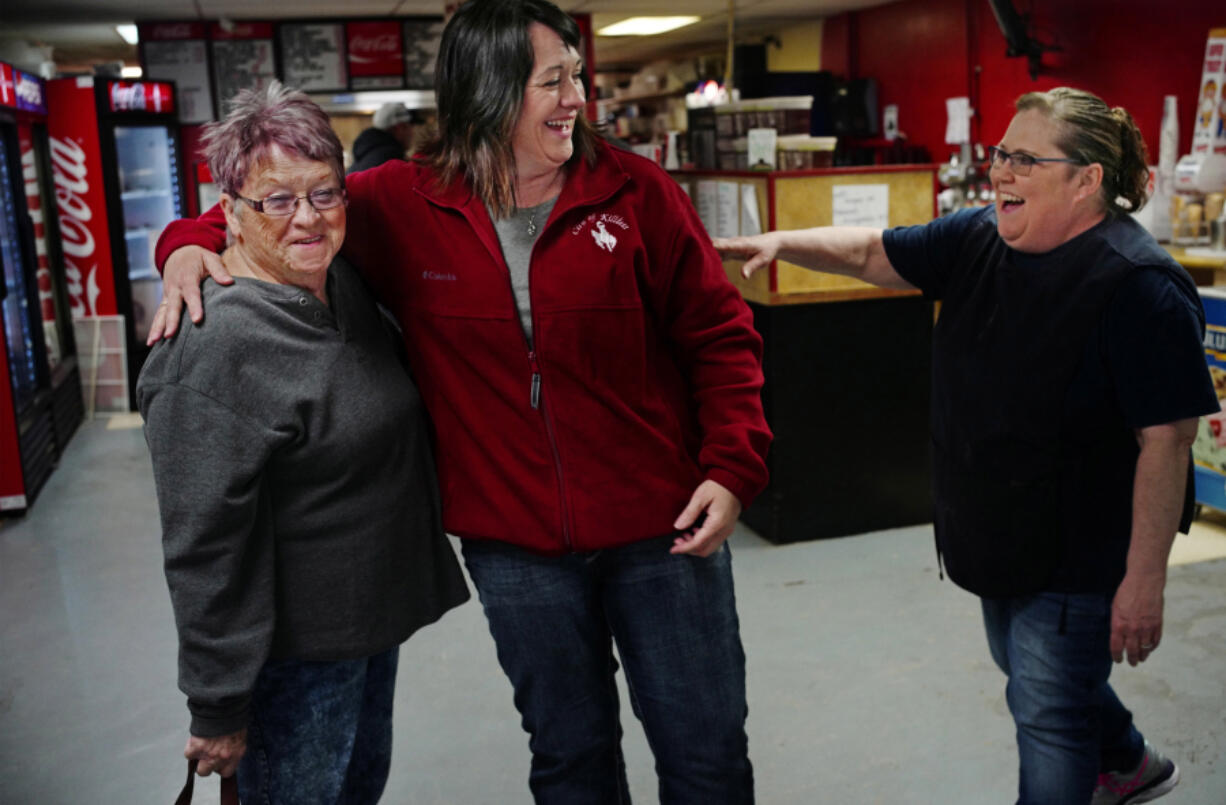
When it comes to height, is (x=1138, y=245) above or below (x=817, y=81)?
below

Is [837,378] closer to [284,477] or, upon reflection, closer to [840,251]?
[840,251]

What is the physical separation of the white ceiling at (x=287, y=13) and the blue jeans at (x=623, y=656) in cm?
704

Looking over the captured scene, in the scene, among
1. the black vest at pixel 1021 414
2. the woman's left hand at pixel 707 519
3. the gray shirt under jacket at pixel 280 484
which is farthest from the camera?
the black vest at pixel 1021 414

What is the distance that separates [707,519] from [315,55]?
8151 mm

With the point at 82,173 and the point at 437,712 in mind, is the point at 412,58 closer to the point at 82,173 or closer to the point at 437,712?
the point at 82,173

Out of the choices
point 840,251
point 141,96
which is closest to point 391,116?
point 141,96

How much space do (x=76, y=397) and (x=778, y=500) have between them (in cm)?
491

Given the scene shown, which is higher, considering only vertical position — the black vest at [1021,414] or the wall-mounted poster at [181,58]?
the wall-mounted poster at [181,58]

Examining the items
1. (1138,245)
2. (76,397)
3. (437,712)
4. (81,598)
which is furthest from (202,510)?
(76,397)

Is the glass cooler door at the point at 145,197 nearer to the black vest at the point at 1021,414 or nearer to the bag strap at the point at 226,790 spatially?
the bag strap at the point at 226,790

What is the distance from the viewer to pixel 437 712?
3094 millimetres

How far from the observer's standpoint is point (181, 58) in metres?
8.71

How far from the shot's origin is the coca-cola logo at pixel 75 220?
7301 millimetres

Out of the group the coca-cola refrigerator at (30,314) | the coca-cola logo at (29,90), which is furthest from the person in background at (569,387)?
the coca-cola logo at (29,90)
